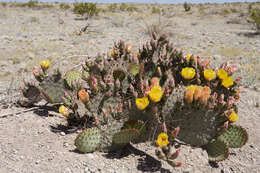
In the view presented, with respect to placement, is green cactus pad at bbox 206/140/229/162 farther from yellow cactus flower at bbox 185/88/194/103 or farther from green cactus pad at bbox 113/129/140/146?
green cactus pad at bbox 113/129/140/146

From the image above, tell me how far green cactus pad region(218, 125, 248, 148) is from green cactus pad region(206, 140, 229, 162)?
0.58ft

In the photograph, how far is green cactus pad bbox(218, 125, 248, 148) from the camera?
2203mm

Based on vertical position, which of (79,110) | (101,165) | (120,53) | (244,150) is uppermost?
(120,53)

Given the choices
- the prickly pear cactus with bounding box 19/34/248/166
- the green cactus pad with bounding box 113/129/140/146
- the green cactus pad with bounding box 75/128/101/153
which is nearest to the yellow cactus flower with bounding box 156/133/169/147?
the prickly pear cactus with bounding box 19/34/248/166

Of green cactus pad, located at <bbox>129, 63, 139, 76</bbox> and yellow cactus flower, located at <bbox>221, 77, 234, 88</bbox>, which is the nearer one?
yellow cactus flower, located at <bbox>221, 77, 234, 88</bbox>

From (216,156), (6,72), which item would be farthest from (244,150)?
(6,72)

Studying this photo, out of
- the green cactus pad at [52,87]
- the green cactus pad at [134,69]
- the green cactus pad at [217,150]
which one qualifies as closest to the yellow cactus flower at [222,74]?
the green cactus pad at [217,150]

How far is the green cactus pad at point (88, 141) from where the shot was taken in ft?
6.58

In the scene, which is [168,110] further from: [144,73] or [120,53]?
[120,53]

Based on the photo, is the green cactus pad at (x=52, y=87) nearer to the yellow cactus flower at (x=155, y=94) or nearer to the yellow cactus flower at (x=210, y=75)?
the yellow cactus flower at (x=155, y=94)

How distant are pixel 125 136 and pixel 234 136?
1066 mm

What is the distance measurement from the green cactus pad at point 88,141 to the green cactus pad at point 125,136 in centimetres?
18

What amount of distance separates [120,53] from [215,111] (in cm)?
136

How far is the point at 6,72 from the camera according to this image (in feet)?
18.1
